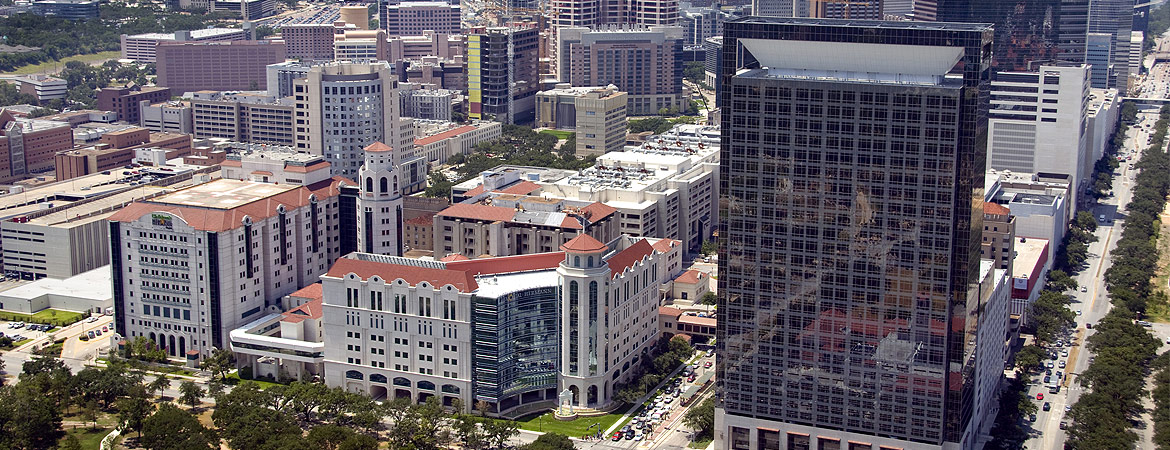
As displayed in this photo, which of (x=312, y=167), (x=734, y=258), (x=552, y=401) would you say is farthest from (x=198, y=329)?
(x=734, y=258)

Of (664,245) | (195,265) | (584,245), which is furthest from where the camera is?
(664,245)

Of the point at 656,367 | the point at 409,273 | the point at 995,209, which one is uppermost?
the point at 995,209

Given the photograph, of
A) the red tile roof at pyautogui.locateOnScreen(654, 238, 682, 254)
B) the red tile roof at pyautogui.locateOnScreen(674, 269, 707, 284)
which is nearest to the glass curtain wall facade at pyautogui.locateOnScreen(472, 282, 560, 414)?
the red tile roof at pyautogui.locateOnScreen(674, 269, 707, 284)

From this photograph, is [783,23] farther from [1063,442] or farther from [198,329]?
[198,329]

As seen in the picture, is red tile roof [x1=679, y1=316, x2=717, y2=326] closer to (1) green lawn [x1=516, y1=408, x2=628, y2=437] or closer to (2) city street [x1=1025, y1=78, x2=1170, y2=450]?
(1) green lawn [x1=516, y1=408, x2=628, y2=437]

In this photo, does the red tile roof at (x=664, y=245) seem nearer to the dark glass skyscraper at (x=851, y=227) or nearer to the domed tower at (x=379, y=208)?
the domed tower at (x=379, y=208)

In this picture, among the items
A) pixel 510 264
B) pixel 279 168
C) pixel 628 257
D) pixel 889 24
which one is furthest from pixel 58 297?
pixel 889 24

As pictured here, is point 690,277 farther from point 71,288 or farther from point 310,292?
point 71,288
